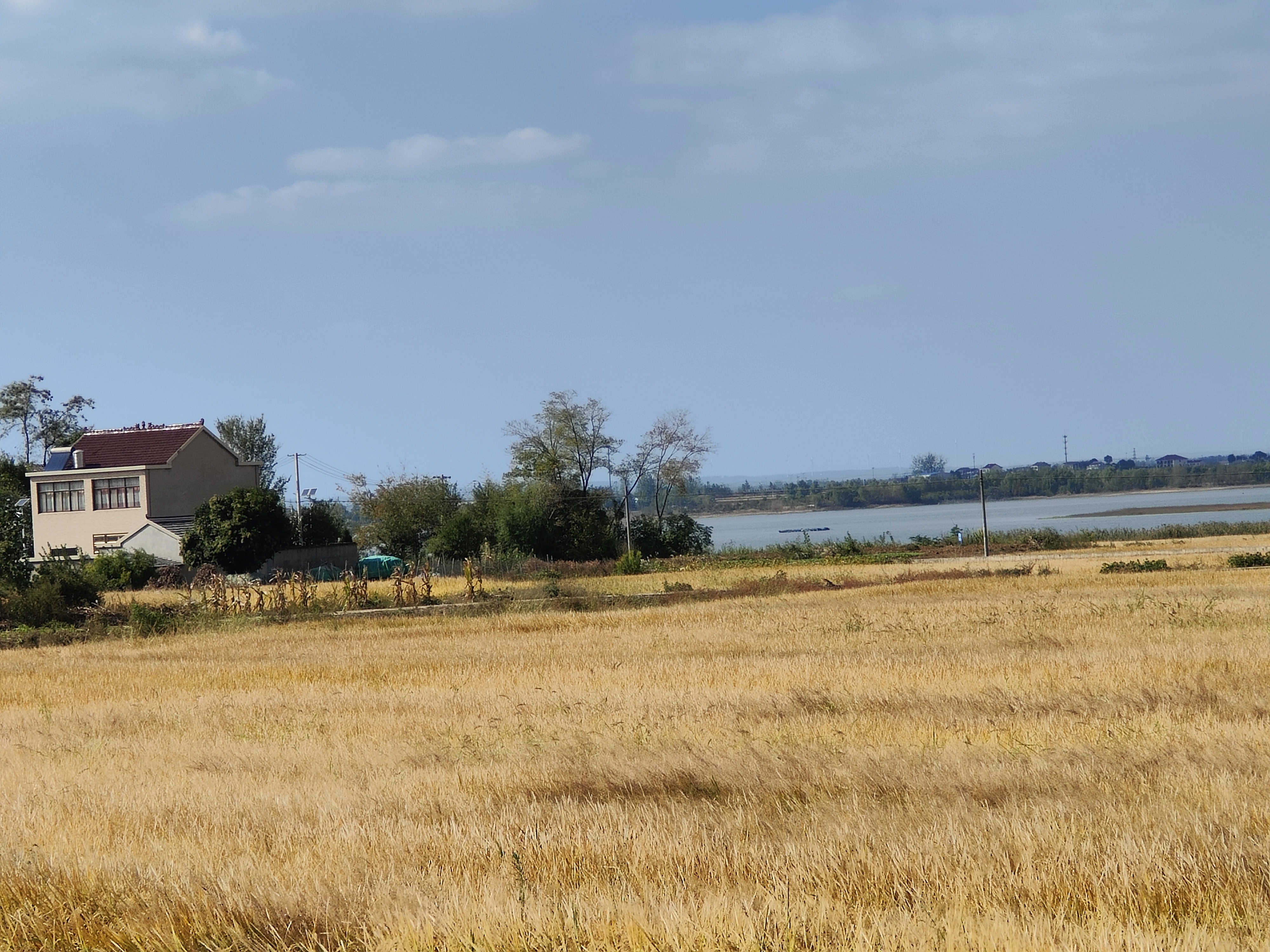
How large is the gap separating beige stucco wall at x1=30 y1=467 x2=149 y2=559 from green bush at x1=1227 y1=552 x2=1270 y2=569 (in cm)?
5869

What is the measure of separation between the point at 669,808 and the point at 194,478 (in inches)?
2845

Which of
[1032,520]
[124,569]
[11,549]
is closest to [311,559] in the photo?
[124,569]

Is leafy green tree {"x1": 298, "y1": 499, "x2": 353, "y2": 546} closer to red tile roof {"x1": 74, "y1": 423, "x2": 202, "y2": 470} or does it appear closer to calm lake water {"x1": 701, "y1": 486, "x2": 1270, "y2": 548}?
red tile roof {"x1": 74, "y1": 423, "x2": 202, "y2": 470}

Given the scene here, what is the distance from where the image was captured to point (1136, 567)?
44.6m

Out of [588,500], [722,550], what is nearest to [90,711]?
[588,500]

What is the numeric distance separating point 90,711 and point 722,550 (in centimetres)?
7476

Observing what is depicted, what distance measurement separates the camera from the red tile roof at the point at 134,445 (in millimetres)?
72938

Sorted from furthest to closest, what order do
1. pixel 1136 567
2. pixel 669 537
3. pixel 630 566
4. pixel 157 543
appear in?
pixel 669 537 < pixel 630 566 < pixel 157 543 < pixel 1136 567

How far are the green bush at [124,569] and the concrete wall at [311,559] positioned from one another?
6.27 meters

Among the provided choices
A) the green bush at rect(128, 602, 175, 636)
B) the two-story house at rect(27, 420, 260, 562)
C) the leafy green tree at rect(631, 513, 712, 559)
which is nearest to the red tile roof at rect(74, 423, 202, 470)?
the two-story house at rect(27, 420, 260, 562)

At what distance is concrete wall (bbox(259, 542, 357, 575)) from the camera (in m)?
66.1

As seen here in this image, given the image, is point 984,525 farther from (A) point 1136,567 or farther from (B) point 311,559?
(B) point 311,559

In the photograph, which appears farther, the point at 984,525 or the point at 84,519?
the point at 84,519

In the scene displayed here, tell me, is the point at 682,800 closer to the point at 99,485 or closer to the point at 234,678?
the point at 234,678
